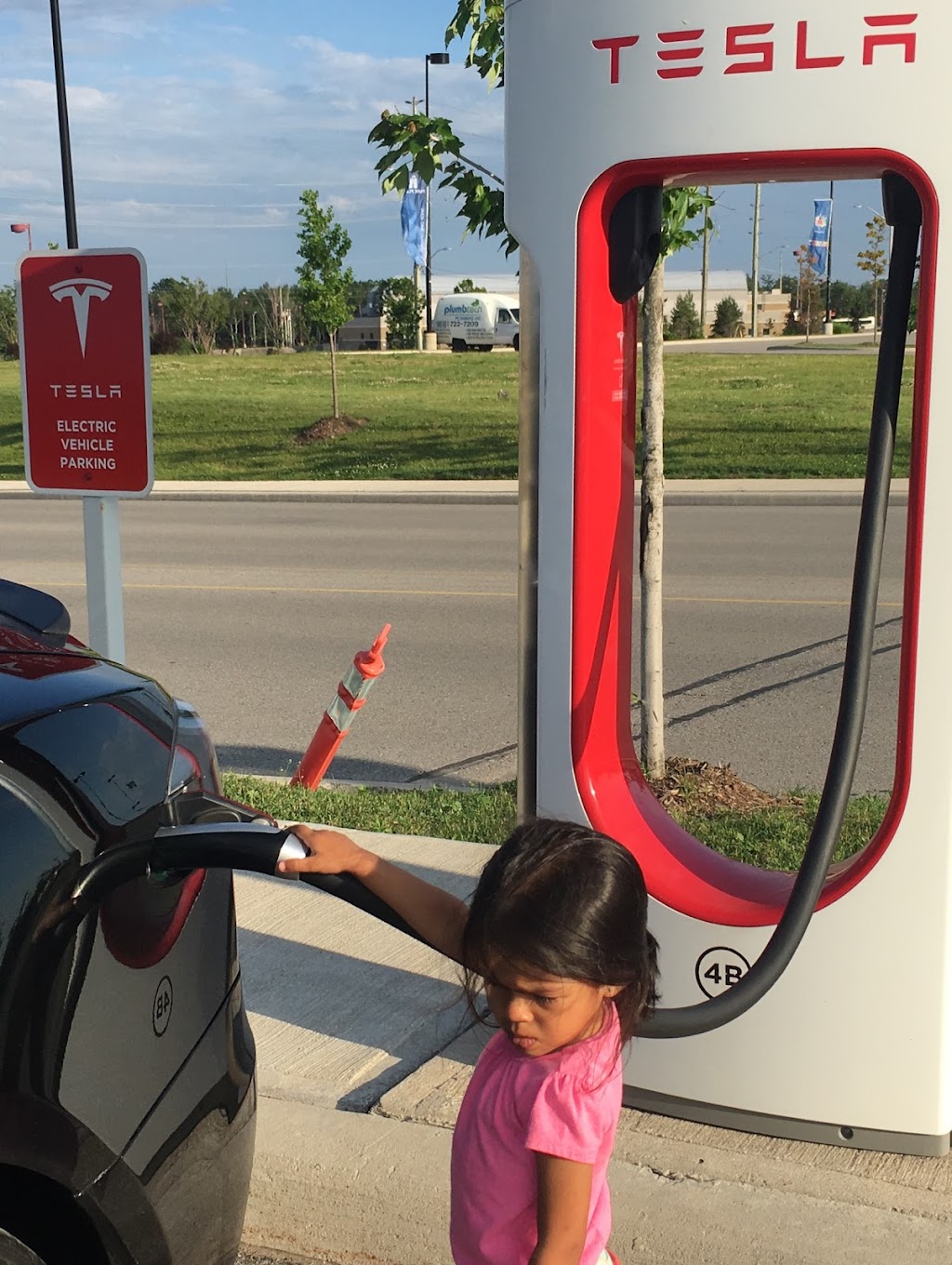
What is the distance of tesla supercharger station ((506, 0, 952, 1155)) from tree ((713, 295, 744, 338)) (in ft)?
163

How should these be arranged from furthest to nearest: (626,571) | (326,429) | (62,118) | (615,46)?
(326,429) → (62,118) → (626,571) → (615,46)

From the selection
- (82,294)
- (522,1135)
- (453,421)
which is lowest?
(453,421)

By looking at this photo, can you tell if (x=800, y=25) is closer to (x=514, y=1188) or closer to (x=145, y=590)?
(x=514, y=1188)

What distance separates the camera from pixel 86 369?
4520 mm

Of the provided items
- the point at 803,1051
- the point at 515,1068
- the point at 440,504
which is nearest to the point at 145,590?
the point at 440,504

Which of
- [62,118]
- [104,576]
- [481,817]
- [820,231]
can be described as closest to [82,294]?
[104,576]

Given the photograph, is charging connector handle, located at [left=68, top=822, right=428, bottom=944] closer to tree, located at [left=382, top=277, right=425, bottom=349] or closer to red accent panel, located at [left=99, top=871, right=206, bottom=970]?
red accent panel, located at [left=99, top=871, right=206, bottom=970]

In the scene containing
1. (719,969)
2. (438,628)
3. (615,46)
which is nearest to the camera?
(615,46)

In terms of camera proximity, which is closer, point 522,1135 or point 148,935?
point 522,1135

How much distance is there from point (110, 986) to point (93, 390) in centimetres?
278

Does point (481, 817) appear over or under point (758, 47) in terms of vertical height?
under

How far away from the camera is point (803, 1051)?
3346 mm

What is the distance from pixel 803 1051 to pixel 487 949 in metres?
1.82

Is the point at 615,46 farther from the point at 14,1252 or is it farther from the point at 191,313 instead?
the point at 191,313
